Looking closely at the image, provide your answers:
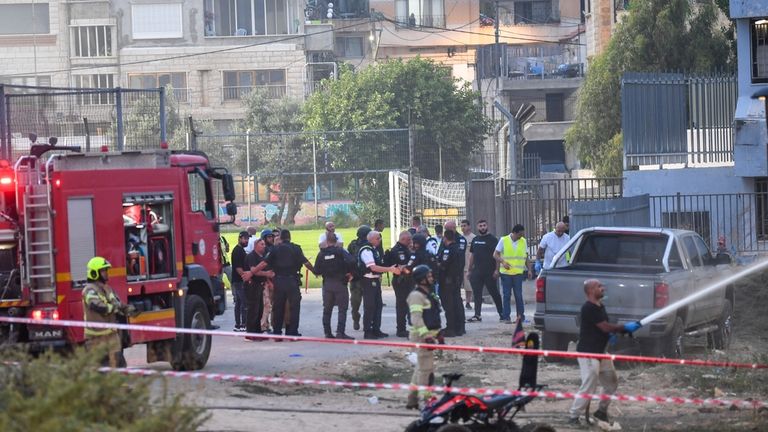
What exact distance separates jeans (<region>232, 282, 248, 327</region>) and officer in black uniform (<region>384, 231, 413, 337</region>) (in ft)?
9.27

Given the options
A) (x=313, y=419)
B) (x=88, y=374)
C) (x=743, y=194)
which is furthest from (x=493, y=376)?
Result: (x=743, y=194)

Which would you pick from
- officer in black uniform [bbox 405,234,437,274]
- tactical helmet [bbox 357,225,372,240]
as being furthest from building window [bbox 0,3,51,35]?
officer in black uniform [bbox 405,234,437,274]

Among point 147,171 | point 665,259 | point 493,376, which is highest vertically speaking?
point 147,171

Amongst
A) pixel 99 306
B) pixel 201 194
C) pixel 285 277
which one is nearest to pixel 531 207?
pixel 285 277

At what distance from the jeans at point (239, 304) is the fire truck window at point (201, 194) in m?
3.00

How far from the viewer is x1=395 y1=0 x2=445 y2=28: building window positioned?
7319 centimetres

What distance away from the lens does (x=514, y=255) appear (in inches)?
814

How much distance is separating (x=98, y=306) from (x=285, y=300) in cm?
640

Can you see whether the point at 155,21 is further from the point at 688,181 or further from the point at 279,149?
the point at 688,181

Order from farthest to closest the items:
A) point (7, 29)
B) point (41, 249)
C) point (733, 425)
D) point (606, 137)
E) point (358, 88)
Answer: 1. point (7, 29)
2. point (358, 88)
3. point (606, 137)
4. point (41, 249)
5. point (733, 425)

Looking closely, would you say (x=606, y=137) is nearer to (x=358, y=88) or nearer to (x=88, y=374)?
(x=358, y=88)

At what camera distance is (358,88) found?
53.3m

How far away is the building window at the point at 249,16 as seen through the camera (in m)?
65.7

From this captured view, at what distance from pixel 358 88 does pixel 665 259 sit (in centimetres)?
3871
